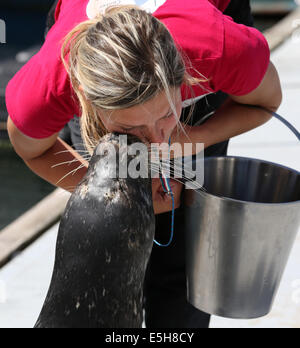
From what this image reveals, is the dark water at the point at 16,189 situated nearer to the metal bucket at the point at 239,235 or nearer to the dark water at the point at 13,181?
the dark water at the point at 13,181

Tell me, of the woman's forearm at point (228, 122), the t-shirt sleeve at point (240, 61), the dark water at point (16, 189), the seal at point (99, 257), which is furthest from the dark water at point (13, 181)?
the seal at point (99, 257)

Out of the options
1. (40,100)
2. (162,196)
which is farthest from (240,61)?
(40,100)

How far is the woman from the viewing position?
128cm

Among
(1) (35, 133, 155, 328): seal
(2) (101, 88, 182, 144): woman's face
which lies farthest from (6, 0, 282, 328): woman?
(1) (35, 133, 155, 328): seal

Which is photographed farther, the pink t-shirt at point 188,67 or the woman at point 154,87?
the pink t-shirt at point 188,67

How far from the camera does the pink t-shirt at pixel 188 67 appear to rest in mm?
1561

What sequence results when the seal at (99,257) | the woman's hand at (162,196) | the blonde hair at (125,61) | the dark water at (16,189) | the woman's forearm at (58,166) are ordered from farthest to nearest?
1. the dark water at (16,189)
2. the woman's forearm at (58,166)
3. the woman's hand at (162,196)
4. the blonde hair at (125,61)
5. the seal at (99,257)

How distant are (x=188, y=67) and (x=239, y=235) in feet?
1.62

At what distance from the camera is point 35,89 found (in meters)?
1.57

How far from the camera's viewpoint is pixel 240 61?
164 centimetres

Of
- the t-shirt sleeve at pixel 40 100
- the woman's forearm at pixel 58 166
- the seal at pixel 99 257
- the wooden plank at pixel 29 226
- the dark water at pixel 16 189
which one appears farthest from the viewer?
the dark water at pixel 16 189

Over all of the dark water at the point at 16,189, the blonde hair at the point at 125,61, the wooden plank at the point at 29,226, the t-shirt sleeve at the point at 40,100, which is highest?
the blonde hair at the point at 125,61

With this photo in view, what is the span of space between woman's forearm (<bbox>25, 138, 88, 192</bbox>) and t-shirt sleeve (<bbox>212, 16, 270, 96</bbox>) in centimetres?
51

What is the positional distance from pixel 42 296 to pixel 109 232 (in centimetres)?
170
